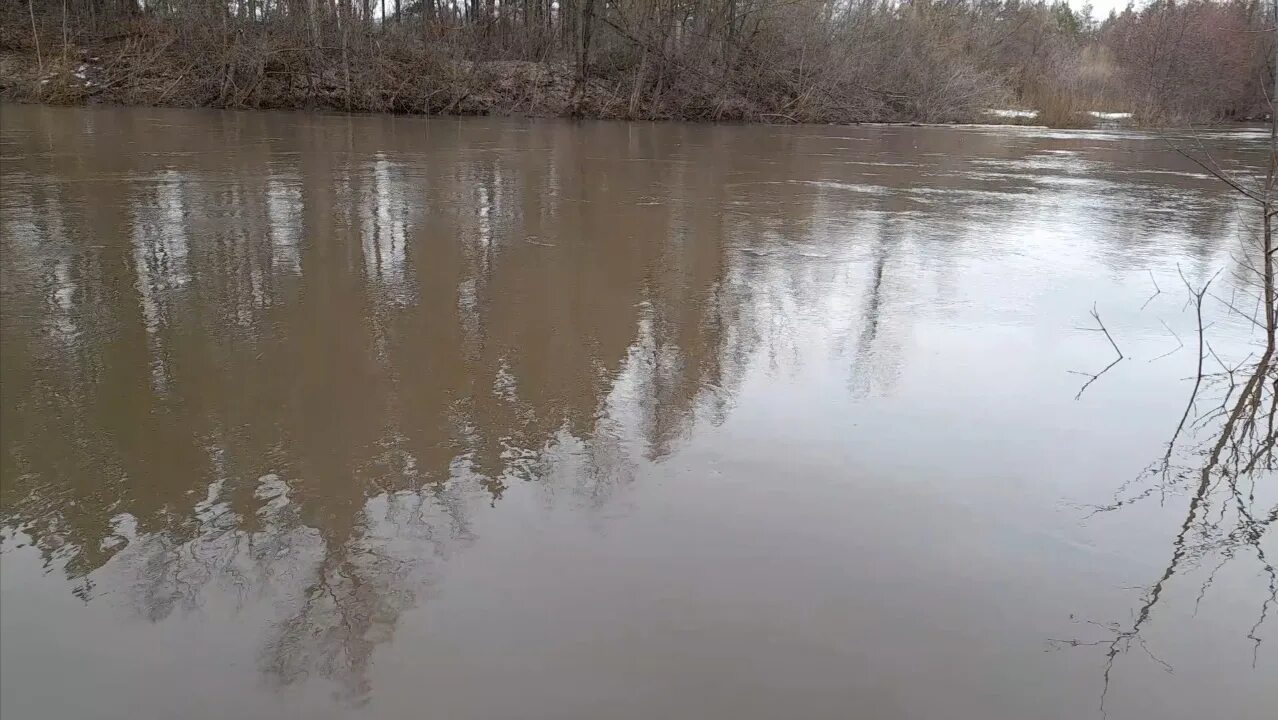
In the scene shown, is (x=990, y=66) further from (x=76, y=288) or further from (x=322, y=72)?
(x=76, y=288)

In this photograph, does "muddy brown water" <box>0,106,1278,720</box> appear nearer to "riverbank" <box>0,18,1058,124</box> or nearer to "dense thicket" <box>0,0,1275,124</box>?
"riverbank" <box>0,18,1058,124</box>

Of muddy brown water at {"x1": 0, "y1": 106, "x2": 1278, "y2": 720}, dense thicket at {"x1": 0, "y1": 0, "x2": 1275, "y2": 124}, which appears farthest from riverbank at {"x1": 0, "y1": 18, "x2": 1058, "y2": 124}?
muddy brown water at {"x1": 0, "y1": 106, "x2": 1278, "y2": 720}

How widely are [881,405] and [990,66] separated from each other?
125 ft

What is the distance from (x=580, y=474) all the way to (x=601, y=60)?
Result: 2706cm

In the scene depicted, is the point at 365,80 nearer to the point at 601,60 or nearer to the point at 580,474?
the point at 601,60

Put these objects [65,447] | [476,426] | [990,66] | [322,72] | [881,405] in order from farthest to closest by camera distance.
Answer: [990,66] < [322,72] < [881,405] < [476,426] < [65,447]

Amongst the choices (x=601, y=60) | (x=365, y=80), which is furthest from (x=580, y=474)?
(x=601, y=60)

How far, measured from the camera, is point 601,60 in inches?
1138

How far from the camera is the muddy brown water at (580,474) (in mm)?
2568

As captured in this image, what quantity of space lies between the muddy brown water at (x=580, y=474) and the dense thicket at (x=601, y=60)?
18.7 metres

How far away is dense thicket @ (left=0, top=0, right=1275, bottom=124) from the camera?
2523 cm

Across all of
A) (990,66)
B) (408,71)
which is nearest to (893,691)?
(408,71)

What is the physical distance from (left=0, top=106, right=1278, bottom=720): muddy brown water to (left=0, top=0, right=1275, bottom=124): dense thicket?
61.4 ft

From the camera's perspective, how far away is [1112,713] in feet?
8.33
